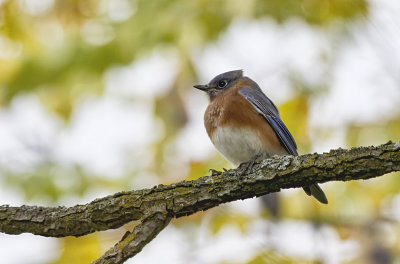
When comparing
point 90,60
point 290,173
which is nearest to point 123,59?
point 90,60

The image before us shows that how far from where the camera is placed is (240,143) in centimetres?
607

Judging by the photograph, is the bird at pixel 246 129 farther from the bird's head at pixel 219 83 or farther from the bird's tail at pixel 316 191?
the bird's head at pixel 219 83

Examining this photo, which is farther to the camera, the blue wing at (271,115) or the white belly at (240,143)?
the blue wing at (271,115)

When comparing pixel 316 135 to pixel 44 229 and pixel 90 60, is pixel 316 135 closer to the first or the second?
pixel 90 60

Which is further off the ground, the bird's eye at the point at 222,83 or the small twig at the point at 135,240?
the bird's eye at the point at 222,83

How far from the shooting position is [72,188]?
801 cm

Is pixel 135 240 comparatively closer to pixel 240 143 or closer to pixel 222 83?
pixel 240 143

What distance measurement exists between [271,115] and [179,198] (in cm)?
249

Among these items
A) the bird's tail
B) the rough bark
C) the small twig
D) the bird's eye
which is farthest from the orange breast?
the small twig

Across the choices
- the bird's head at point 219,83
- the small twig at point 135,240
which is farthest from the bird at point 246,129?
the small twig at point 135,240

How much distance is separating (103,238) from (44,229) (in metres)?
3.02

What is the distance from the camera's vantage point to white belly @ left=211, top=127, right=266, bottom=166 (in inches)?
239

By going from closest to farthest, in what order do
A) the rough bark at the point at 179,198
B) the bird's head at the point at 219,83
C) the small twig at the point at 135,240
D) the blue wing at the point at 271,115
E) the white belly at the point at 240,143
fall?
the rough bark at the point at 179,198 < the small twig at the point at 135,240 < the white belly at the point at 240,143 < the blue wing at the point at 271,115 < the bird's head at the point at 219,83

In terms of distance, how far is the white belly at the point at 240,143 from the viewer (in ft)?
19.9
